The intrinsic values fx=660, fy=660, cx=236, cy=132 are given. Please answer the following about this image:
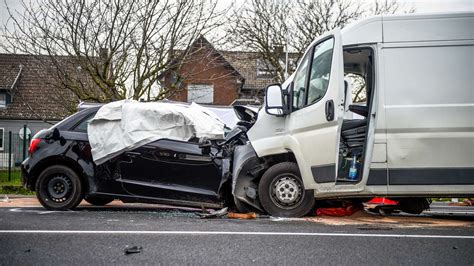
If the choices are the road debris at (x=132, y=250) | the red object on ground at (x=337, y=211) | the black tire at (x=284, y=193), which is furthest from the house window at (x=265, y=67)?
the road debris at (x=132, y=250)

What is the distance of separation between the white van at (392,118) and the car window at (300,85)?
0.10 ft

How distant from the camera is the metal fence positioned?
63.8 ft

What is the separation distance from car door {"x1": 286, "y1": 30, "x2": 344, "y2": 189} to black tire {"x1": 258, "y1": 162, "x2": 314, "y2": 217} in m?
0.24

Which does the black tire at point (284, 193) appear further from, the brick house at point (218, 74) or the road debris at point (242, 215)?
the brick house at point (218, 74)

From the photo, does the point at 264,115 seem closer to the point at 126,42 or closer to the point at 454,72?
the point at 454,72

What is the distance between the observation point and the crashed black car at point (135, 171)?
29.5 ft

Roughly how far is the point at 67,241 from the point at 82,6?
544 inches

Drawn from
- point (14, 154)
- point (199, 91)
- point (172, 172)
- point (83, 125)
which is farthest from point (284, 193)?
point (199, 91)

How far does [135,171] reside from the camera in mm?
9133

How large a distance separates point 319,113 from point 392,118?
0.84 meters

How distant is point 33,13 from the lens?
18969 mm

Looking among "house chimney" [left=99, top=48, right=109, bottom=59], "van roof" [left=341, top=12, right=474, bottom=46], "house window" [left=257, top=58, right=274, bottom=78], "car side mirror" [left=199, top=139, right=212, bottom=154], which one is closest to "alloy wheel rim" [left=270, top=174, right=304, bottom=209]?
"car side mirror" [left=199, top=139, right=212, bottom=154]

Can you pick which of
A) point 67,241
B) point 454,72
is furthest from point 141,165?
point 454,72

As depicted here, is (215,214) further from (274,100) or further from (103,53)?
(103,53)
